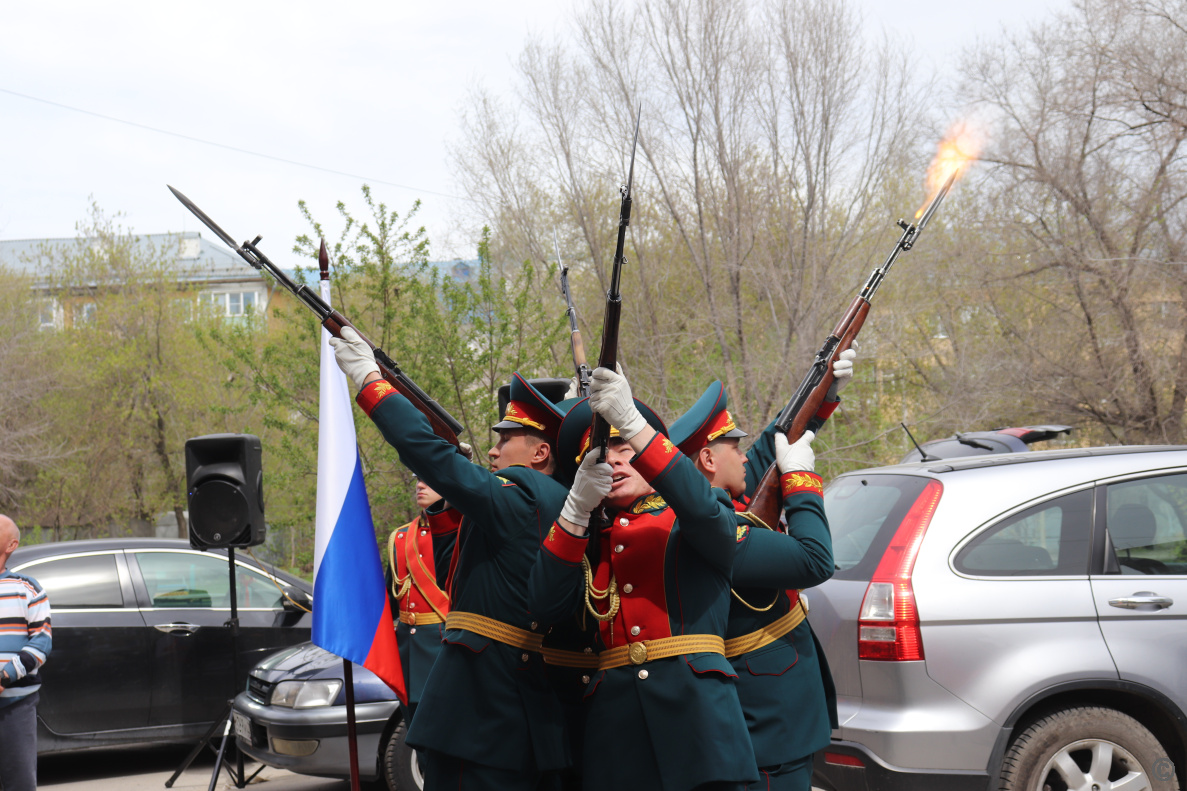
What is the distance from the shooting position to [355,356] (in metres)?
3.31

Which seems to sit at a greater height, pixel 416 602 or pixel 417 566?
pixel 417 566

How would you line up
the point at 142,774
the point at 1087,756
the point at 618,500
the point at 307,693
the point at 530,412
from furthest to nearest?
the point at 142,774 < the point at 307,693 < the point at 1087,756 < the point at 530,412 < the point at 618,500

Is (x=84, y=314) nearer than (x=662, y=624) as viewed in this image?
No

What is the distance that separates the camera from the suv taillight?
13.6 ft

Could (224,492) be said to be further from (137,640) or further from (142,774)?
(142,774)

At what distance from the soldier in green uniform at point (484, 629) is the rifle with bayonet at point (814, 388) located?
28.7 inches

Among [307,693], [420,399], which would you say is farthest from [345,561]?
[307,693]

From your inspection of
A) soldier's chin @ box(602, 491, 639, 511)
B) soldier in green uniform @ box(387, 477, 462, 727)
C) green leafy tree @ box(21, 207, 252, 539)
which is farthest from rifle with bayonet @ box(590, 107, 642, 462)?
green leafy tree @ box(21, 207, 252, 539)

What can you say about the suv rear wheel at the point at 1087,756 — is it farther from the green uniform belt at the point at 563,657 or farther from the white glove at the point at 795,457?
the green uniform belt at the point at 563,657

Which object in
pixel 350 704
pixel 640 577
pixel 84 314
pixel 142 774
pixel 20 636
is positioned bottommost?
pixel 142 774

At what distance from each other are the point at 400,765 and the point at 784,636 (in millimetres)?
3446

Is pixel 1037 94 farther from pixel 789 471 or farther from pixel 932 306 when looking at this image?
pixel 789 471

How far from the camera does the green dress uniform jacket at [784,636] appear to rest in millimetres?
3115

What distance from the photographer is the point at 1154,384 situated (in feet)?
45.8
